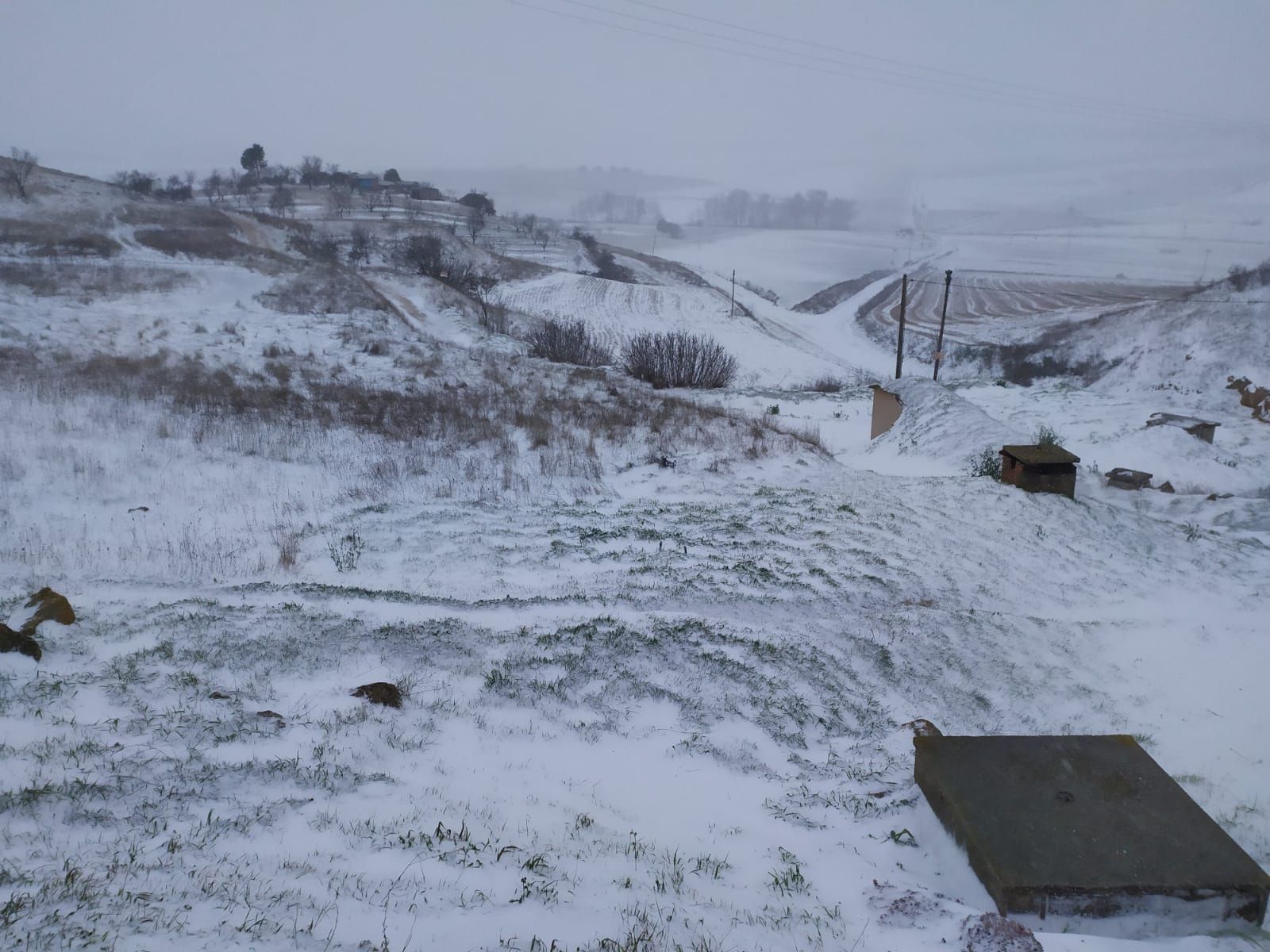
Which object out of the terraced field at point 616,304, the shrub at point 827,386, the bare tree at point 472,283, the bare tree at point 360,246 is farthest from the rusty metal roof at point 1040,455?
the bare tree at point 360,246

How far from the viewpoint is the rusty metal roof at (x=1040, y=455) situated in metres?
10.3

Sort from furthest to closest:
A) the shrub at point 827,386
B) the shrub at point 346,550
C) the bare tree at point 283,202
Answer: the bare tree at point 283,202 < the shrub at point 827,386 < the shrub at point 346,550

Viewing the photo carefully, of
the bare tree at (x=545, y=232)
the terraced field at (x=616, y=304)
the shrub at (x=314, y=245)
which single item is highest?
the bare tree at (x=545, y=232)

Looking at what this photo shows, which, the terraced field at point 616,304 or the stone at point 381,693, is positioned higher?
the terraced field at point 616,304

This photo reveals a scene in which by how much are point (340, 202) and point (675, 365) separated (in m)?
72.8

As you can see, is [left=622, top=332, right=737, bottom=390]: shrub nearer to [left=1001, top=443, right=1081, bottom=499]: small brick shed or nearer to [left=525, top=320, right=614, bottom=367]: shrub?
[left=525, top=320, right=614, bottom=367]: shrub

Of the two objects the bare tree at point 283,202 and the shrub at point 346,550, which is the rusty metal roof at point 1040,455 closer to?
the shrub at point 346,550

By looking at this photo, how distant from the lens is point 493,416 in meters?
13.5

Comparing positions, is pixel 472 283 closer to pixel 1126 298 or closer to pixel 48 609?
pixel 1126 298

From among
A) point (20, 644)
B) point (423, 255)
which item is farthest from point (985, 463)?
point (423, 255)

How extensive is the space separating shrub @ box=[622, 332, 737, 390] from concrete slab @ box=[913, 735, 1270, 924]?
1999cm

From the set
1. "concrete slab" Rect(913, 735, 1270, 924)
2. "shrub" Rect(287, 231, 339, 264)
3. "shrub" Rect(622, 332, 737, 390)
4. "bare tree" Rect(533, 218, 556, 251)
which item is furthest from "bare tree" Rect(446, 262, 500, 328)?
"concrete slab" Rect(913, 735, 1270, 924)

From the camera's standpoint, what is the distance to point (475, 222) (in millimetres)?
84625

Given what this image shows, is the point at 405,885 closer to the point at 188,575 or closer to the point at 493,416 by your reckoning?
the point at 188,575
